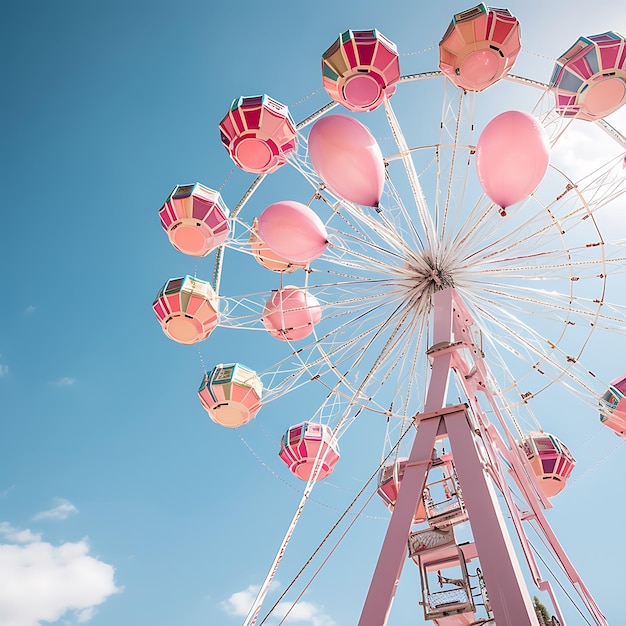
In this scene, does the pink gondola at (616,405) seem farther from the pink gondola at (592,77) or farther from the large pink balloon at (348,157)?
the large pink balloon at (348,157)

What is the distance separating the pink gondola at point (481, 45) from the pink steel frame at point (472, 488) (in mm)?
2990

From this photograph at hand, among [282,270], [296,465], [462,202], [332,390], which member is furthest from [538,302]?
[296,465]

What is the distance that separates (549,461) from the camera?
28.5 feet

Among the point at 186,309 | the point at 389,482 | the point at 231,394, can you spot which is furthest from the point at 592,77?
the point at 389,482

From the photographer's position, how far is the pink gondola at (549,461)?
8.69 meters

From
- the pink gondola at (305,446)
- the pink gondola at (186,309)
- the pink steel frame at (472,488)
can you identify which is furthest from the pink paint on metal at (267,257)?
the pink steel frame at (472,488)

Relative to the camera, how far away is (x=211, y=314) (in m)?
8.41

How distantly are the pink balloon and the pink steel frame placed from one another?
162 centimetres

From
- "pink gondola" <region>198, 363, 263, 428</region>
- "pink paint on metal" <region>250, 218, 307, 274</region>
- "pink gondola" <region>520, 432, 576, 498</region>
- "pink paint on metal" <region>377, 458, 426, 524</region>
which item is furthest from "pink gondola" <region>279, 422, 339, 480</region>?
"pink gondola" <region>520, 432, 576, 498</region>

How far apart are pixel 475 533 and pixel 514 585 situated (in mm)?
438

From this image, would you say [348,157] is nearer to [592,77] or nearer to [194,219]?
[194,219]

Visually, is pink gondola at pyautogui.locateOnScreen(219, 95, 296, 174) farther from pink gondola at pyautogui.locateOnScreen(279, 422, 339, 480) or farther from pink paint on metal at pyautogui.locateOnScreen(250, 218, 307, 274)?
pink gondola at pyautogui.locateOnScreen(279, 422, 339, 480)

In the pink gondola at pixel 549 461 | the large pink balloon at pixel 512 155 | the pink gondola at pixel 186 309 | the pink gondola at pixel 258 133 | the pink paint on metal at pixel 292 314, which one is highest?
the pink gondola at pixel 258 133

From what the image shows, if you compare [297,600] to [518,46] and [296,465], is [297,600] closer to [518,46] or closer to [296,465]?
[296,465]
